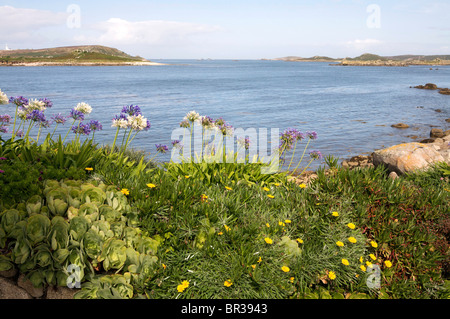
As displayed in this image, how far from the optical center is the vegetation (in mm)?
3768

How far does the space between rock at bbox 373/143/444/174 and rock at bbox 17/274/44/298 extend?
28.0 ft

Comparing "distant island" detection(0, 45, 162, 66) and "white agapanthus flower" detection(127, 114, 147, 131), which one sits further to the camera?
"distant island" detection(0, 45, 162, 66)

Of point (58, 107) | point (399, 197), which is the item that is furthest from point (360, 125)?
point (58, 107)

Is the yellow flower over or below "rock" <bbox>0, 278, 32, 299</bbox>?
over

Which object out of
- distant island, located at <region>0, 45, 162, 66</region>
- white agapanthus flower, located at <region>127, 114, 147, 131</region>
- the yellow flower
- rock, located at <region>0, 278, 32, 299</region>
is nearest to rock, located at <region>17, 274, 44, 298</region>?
rock, located at <region>0, 278, 32, 299</region>

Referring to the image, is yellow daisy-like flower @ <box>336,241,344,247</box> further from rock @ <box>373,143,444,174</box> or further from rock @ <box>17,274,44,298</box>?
rock @ <box>373,143,444,174</box>

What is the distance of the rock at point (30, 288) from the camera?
3.62 metres

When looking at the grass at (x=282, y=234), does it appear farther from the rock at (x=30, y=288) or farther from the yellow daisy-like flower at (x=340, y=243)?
the rock at (x=30, y=288)

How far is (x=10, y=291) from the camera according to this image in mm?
3537

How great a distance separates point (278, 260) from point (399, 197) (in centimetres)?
203

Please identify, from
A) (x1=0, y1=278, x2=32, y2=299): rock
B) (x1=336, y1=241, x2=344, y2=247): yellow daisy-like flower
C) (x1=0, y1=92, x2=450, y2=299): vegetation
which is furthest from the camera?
(x1=336, y1=241, x2=344, y2=247): yellow daisy-like flower

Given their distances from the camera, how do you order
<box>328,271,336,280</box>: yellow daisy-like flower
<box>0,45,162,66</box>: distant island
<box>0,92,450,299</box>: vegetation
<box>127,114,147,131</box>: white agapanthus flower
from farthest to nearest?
<box>0,45,162,66</box>: distant island, <box>127,114,147,131</box>: white agapanthus flower, <box>328,271,336,280</box>: yellow daisy-like flower, <box>0,92,450,299</box>: vegetation

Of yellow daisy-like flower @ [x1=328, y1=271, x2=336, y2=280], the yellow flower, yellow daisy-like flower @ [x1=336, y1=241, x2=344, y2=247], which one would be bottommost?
yellow daisy-like flower @ [x1=328, y1=271, x2=336, y2=280]
